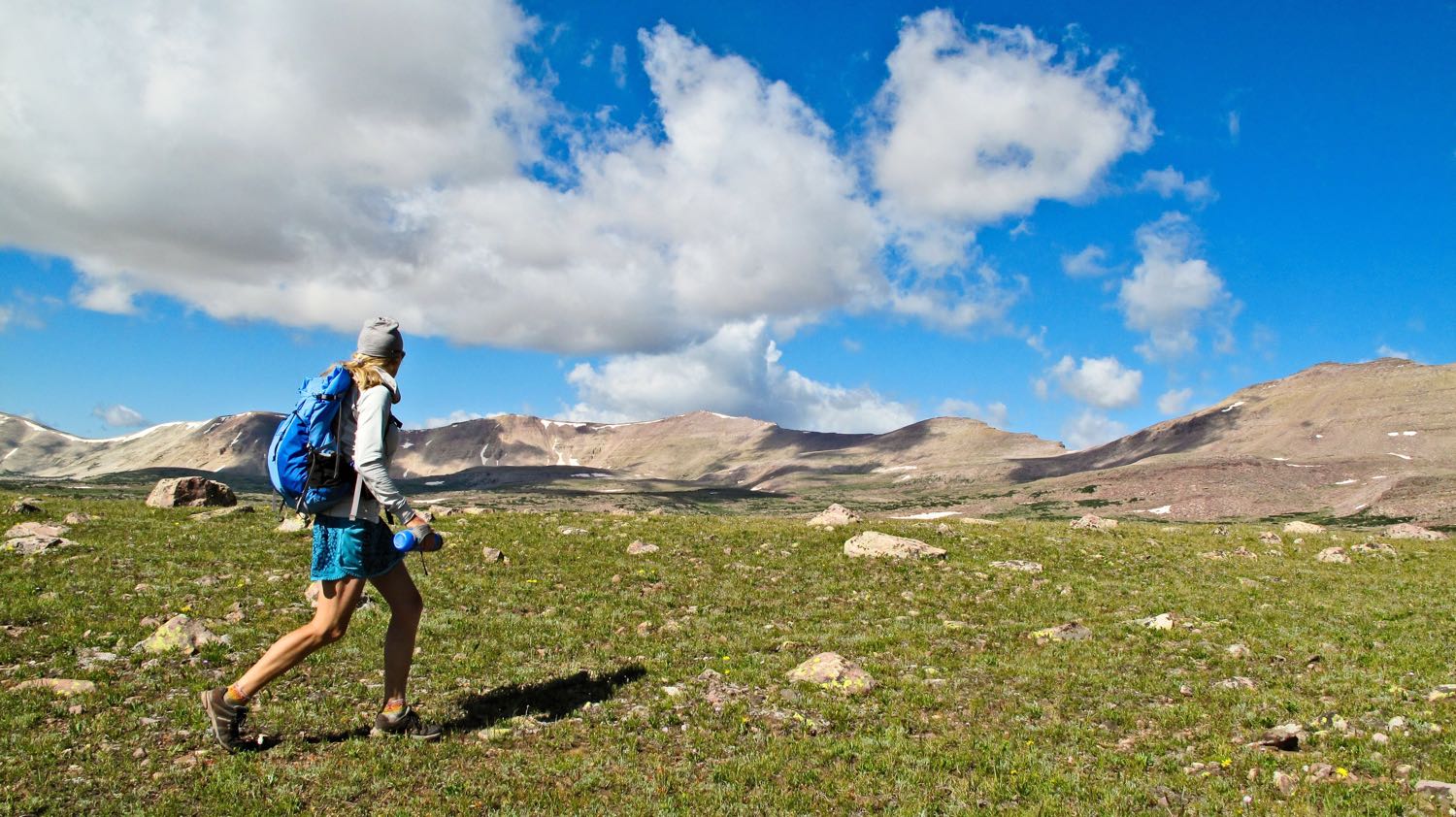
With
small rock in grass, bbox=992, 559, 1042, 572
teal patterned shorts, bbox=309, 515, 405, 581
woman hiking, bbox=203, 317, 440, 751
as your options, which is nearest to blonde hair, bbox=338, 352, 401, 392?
woman hiking, bbox=203, 317, 440, 751

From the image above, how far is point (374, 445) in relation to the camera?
9078 mm

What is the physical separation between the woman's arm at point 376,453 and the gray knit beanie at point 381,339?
73 cm

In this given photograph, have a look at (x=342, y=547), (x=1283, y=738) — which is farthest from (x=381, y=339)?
(x=1283, y=738)

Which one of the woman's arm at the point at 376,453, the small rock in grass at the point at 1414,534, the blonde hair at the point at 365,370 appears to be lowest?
the small rock in grass at the point at 1414,534

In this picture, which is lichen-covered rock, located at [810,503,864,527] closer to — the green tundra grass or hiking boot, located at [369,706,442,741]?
the green tundra grass

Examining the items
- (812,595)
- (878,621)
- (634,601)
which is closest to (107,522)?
(634,601)

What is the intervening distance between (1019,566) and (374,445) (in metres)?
21.2

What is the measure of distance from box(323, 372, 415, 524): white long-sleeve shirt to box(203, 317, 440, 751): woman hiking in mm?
11

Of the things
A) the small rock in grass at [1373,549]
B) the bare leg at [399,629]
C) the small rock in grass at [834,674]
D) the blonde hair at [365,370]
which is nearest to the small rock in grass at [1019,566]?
the small rock in grass at [834,674]

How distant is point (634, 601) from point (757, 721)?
26.3 feet

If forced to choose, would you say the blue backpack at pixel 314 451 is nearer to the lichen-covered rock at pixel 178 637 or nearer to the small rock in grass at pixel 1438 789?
the lichen-covered rock at pixel 178 637

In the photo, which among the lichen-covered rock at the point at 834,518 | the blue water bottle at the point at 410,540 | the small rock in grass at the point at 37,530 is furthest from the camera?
the lichen-covered rock at the point at 834,518

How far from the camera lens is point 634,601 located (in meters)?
18.8

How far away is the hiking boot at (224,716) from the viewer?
9133 mm
